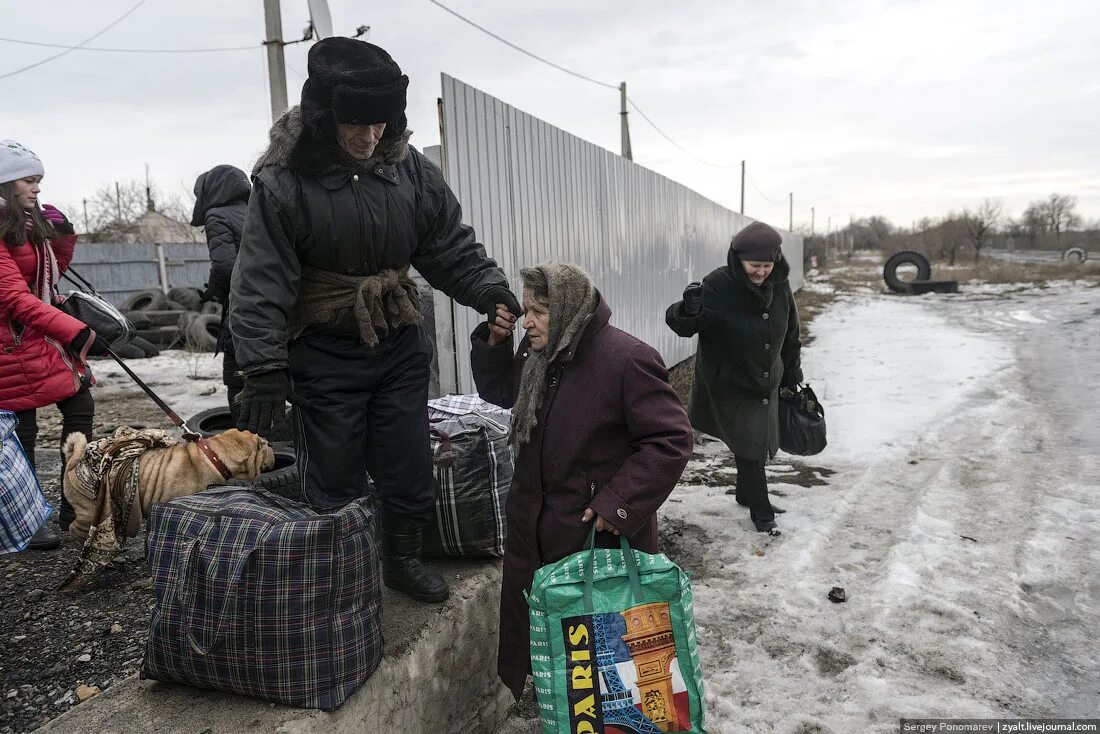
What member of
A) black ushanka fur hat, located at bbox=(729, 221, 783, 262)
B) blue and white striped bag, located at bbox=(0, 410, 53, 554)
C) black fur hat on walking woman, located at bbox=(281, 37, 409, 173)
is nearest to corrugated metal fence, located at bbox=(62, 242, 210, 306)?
blue and white striped bag, located at bbox=(0, 410, 53, 554)

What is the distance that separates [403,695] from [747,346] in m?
2.82

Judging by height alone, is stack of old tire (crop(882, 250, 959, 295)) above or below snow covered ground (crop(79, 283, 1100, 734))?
above

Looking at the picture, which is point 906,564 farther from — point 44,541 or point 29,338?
point 29,338

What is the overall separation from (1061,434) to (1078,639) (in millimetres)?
4012

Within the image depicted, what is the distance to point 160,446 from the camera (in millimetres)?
2926

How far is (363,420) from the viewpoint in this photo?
2.41 meters

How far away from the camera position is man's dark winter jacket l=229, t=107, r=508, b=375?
2.14 meters

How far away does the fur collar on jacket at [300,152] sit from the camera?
2.19 metres

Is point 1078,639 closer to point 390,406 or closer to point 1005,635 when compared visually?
point 1005,635

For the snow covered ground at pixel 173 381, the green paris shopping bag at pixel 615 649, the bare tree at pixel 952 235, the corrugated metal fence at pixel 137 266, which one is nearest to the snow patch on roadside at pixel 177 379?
the snow covered ground at pixel 173 381

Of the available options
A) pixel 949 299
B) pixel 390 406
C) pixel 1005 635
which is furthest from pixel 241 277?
pixel 949 299

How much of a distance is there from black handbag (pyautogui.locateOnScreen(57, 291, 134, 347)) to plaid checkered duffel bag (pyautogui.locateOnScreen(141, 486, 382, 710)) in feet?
5.95

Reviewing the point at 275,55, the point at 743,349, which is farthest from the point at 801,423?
the point at 275,55

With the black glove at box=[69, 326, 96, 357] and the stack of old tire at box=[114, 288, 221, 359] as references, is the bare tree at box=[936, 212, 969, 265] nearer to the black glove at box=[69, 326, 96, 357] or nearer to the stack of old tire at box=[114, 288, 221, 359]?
the stack of old tire at box=[114, 288, 221, 359]
